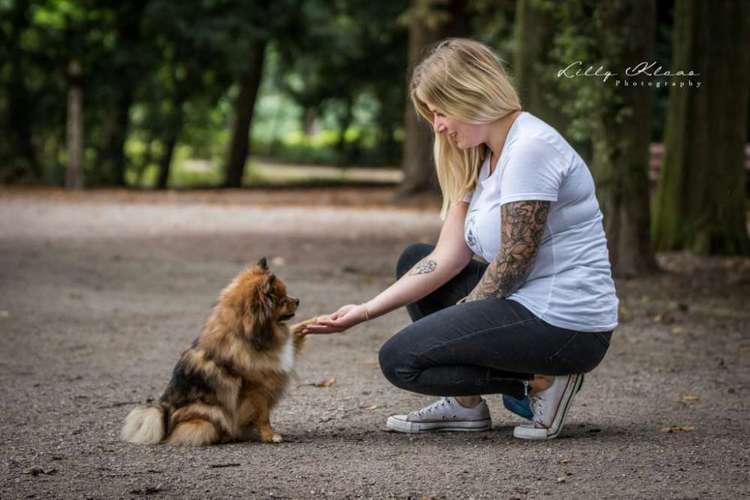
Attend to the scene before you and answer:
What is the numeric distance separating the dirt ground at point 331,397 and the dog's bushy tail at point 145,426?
2.2 inches

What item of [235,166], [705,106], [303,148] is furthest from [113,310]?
[303,148]

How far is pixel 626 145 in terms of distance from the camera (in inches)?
414

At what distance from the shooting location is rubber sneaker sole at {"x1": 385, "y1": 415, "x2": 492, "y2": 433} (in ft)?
16.7

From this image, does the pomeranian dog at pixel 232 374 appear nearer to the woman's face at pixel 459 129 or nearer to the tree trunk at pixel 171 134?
the woman's face at pixel 459 129

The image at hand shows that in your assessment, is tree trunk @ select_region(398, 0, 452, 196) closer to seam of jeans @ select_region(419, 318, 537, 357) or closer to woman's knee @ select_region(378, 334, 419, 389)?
woman's knee @ select_region(378, 334, 419, 389)

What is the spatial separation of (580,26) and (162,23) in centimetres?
1668

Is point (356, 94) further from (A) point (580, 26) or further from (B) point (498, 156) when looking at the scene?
(B) point (498, 156)

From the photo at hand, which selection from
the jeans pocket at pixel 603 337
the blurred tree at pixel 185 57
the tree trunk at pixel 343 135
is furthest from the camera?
the tree trunk at pixel 343 135

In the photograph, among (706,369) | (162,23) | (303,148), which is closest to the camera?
(706,369)

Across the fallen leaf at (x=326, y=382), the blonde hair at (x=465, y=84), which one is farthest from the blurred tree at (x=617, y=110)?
the blonde hair at (x=465, y=84)

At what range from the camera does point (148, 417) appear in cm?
480

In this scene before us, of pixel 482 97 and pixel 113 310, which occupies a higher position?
pixel 482 97

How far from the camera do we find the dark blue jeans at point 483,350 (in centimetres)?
459

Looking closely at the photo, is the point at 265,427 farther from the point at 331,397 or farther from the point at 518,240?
the point at 518,240
